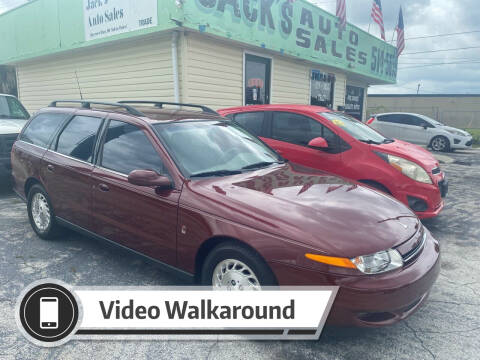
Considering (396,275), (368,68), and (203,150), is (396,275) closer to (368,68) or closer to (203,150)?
(203,150)

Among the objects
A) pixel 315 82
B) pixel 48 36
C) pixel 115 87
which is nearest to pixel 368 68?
pixel 315 82

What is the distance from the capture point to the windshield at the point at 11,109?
7.44 m

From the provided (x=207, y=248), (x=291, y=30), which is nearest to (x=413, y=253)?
(x=207, y=248)

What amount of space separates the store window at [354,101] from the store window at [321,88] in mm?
2796

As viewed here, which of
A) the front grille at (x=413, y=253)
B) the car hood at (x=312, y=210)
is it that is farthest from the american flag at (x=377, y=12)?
the front grille at (x=413, y=253)

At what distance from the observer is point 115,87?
31.7 feet

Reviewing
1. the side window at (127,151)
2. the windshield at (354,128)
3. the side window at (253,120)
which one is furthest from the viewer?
the side window at (253,120)

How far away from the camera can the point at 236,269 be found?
259cm

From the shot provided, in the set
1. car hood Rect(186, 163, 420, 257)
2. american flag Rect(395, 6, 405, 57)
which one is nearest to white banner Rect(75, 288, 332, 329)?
car hood Rect(186, 163, 420, 257)

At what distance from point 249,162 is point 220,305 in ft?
4.49

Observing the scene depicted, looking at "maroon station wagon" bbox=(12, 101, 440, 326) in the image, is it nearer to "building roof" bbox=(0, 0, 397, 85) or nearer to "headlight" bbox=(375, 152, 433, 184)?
"headlight" bbox=(375, 152, 433, 184)

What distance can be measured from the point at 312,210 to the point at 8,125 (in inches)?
254

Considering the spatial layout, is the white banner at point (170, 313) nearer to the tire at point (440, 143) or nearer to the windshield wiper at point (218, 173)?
the windshield wiper at point (218, 173)

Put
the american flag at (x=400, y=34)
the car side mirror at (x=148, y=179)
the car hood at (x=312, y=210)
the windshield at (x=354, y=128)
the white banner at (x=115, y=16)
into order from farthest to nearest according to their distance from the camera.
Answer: the american flag at (x=400, y=34) < the white banner at (x=115, y=16) < the windshield at (x=354, y=128) < the car side mirror at (x=148, y=179) < the car hood at (x=312, y=210)
